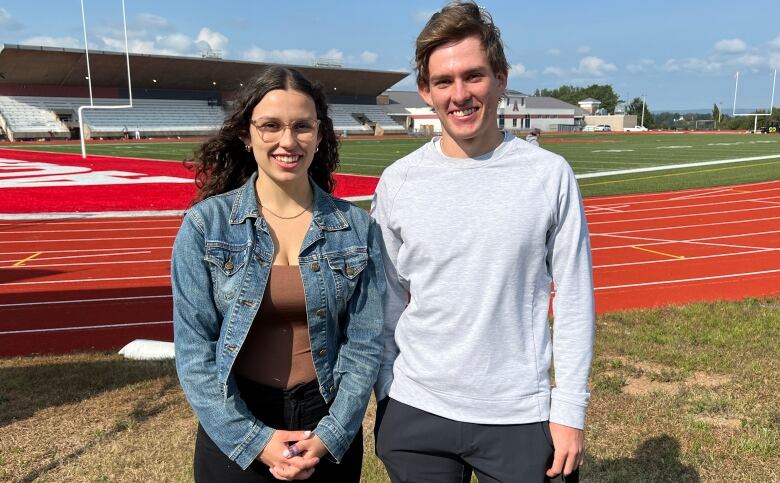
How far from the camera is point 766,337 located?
5.36m

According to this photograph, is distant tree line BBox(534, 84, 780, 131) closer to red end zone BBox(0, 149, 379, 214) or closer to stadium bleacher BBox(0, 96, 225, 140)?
stadium bleacher BBox(0, 96, 225, 140)

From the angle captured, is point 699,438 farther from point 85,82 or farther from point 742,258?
point 85,82

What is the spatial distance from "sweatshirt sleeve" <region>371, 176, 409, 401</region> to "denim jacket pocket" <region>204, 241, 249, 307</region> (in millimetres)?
440

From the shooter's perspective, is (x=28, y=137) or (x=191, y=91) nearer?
(x=28, y=137)

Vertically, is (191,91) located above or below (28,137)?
above

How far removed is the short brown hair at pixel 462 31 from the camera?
1.76m

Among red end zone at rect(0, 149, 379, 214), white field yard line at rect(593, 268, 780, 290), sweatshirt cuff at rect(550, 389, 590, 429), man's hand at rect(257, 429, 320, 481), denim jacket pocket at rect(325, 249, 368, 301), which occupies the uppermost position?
denim jacket pocket at rect(325, 249, 368, 301)

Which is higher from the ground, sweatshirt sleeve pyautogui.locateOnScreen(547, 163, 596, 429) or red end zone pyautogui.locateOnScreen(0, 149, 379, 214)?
sweatshirt sleeve pyautogui.locateOnScreen(547, 163, 596, 429)

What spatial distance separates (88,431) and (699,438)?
3.55m

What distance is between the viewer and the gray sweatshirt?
5.81 ft

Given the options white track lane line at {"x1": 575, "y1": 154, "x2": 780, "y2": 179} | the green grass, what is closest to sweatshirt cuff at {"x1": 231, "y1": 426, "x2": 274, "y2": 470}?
the green grass

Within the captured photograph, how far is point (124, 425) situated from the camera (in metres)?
3.92

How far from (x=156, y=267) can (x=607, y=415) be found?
650 cm

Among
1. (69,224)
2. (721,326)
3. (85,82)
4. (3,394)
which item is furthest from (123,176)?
(85,82)
